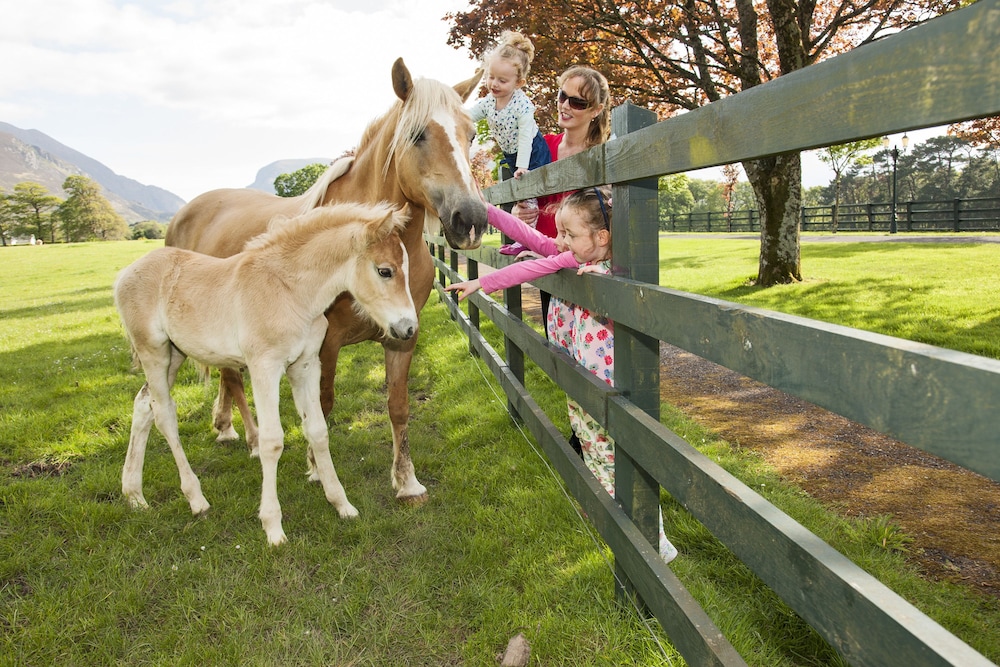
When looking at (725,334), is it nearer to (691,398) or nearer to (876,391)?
(876,391)

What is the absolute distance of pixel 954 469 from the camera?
368cm

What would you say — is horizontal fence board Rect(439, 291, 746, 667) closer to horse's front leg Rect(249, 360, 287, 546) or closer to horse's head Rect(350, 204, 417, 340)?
horse's head Rect(350, 204, 417, 340)

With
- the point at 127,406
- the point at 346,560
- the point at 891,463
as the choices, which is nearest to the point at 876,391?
the point at 346,560

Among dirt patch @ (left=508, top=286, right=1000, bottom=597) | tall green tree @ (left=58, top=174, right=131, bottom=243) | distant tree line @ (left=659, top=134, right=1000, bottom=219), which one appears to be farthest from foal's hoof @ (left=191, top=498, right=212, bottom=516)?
tall green tree @ (left=58, top=174, right=131, bottom=243)

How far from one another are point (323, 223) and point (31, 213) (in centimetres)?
11848

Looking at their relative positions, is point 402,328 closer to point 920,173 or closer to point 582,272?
point 582,272

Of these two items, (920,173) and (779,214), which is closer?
(779,214)

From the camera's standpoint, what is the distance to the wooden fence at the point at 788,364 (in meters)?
0.96

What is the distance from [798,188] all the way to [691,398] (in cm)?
667

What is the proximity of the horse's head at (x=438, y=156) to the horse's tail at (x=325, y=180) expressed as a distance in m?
0.64

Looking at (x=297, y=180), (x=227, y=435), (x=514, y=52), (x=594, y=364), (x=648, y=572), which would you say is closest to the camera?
(x=648, y=572)

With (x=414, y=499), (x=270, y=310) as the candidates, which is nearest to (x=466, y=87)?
(x=270, y=310)

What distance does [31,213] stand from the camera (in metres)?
94.7

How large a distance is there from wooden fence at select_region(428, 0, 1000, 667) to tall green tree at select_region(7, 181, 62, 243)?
114 m
